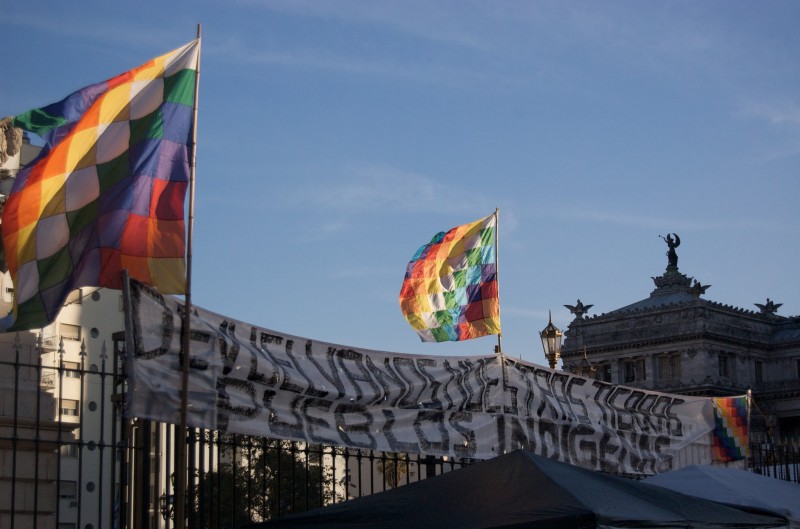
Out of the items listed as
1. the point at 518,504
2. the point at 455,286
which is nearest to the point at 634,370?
the point at 455,286

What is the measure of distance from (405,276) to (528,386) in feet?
12.3

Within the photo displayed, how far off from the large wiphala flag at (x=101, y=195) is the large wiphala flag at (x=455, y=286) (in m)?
7.15

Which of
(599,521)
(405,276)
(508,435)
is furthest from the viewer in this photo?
(405,276)

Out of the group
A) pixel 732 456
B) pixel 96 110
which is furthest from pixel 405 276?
pixel 96 110

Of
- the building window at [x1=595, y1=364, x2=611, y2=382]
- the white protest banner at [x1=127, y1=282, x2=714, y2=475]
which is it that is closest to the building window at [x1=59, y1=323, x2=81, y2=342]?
the white protest banner at [x1=127, y1=282, x2=714, y2=475]

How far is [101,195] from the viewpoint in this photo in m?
12.8

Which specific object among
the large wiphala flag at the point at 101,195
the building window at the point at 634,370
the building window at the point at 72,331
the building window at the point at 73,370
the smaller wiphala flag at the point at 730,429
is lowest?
the smaller wiphala flag at the point at 730,429

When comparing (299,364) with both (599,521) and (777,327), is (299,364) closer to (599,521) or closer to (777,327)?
(599,521)

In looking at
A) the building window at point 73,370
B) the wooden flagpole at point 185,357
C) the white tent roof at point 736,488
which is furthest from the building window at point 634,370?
the wooden flagpole at point 185,357

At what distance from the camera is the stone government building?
293 feet

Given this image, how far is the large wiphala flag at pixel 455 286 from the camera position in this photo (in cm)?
1930

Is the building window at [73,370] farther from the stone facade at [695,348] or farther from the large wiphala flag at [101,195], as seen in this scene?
the stone facade at [695,348]

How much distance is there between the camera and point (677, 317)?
9125 cm

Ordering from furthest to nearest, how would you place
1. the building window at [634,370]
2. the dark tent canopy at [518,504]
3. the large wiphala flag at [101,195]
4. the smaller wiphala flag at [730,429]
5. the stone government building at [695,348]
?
the building window at [634,370], the stone government building at [695,348], the smaller wiphala flag at [730,429], the large wiphala flag at [101,195], the dark tent canopy at [518,504]
